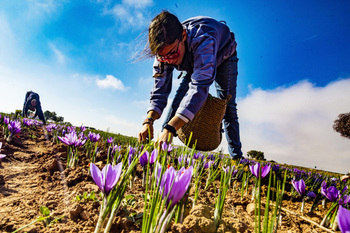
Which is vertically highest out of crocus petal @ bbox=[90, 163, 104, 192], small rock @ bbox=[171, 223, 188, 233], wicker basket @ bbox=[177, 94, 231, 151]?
wicker basket @ bbox=[177, 94, 231, 151]

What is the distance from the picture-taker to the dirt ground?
76 centimetres

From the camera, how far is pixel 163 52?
1.84 meters

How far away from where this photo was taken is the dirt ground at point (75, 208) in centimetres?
76

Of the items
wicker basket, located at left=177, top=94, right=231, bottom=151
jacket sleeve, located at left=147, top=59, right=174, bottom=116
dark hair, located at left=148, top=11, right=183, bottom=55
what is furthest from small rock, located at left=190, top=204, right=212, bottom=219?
wicker basket, located at left=177, top=94, right=231, bottom=151

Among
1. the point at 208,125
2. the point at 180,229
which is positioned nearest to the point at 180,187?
the point at 180,229

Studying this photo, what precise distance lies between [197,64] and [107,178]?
151 cm

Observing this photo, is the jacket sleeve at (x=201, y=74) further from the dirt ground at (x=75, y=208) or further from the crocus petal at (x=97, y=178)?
the crocus petal at (x=97, y=178)

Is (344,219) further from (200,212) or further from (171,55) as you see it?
(171,55)

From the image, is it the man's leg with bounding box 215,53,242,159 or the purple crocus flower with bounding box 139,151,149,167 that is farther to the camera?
the man's leg with bounding box 215,53,242,159

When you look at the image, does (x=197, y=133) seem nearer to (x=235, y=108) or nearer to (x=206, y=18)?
(x=235, y=108)

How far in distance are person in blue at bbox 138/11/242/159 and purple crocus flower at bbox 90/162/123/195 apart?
0.49 metres

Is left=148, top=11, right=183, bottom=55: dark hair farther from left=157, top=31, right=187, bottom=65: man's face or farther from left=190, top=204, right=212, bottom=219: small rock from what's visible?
left=190, top=204, right=212, bottom=219: small rock

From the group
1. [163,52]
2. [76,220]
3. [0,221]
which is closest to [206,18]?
[163,52]

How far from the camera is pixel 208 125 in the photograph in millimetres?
2721
